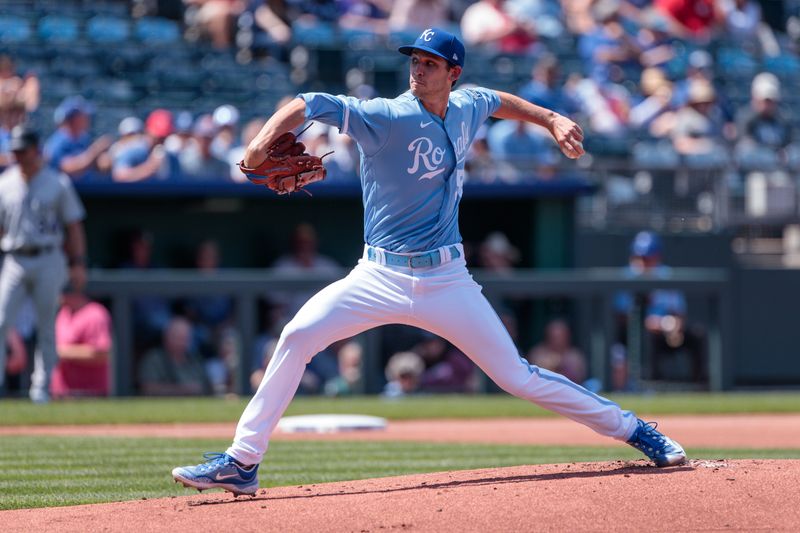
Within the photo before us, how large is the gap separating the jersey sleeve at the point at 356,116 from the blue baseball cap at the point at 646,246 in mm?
8429

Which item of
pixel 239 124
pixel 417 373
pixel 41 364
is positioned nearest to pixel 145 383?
pixel 41 364

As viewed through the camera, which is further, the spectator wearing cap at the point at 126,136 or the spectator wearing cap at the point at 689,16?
the spectator wearing cap at the point at 689,16

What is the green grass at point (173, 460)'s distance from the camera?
625cm

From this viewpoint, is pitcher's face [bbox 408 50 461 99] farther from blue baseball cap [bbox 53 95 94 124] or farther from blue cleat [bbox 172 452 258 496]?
blue baseball cap [bbox 53 95 94 124]

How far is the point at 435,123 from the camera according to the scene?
5348mm

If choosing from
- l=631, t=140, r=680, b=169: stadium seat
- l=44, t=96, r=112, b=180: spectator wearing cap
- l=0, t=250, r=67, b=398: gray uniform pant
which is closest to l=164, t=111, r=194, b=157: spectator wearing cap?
l=44, t=96, r=112, b=180: spectator wearing cap

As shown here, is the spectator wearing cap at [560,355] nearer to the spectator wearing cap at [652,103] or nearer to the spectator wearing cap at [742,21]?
the spectator wearing cap at [652,103]

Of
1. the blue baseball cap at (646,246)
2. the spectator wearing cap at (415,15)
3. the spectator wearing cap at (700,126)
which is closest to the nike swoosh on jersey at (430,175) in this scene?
the blue baseball cap at (646,246)

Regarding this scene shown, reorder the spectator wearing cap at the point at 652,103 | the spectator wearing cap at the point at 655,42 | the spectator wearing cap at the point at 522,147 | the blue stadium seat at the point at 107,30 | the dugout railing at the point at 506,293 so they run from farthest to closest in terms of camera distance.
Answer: the spectator wearing cap at the point at 655,42 → the spectator wearing cap at the point at 652,103 → the blue stadium seat at the point at 107,30 → the spectator wearing cap at the point at 522,147 → the dugout railing at the point at 506,293

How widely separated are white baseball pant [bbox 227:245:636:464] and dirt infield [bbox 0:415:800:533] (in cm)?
36

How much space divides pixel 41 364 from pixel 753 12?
41.0 feet

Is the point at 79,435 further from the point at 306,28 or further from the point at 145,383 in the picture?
the point at 306,28

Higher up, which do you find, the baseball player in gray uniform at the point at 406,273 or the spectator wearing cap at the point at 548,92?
the spectator wearing cap at the point at 548,92

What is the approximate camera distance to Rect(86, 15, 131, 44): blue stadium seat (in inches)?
584
